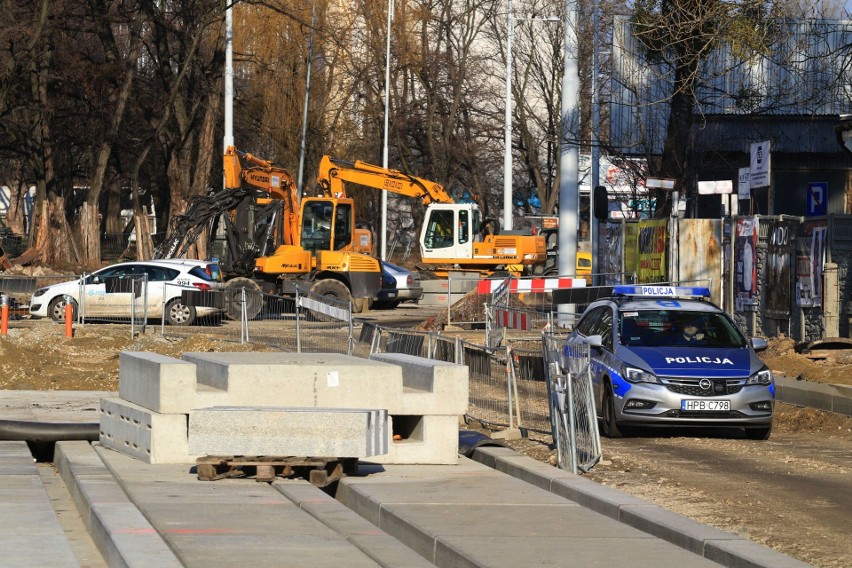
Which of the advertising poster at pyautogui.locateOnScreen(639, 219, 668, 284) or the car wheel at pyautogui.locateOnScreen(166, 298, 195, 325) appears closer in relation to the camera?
the advertising poster at pyautogui.locateOnScreen(639, 219, 668, 284)

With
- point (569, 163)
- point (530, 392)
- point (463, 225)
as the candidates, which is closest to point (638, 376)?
point (530, 392)

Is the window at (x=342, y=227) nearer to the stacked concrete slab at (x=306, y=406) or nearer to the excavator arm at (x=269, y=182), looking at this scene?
the excavator arm at (x=269, y=182)

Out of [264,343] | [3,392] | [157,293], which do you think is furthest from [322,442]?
[157,293]

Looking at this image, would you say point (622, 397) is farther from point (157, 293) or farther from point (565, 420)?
point (157, 293)

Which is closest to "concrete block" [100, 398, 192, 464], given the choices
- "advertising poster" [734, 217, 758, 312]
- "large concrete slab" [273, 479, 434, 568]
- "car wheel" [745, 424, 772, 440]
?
"large concrete slab" [273, 479, 434, 568]

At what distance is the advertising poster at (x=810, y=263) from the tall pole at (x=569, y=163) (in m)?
5.18

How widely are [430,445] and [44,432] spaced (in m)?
3.68

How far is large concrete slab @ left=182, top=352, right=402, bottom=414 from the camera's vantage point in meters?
11.6

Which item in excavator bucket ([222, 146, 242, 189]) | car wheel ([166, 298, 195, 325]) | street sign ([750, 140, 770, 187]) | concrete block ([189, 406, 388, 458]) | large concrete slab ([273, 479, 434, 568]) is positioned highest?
excavator bucket ([222, 146, 242, 189])

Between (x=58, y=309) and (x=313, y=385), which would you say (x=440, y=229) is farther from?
(x=313, y=385)

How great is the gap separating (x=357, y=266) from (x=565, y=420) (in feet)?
79.1

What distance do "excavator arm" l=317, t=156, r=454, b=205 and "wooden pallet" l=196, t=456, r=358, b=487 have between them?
27.8m

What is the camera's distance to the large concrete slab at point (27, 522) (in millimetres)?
7738

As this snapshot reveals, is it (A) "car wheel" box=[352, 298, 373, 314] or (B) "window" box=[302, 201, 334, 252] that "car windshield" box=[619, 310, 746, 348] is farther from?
(B) "window" box=[302, 201, 334, 252]
